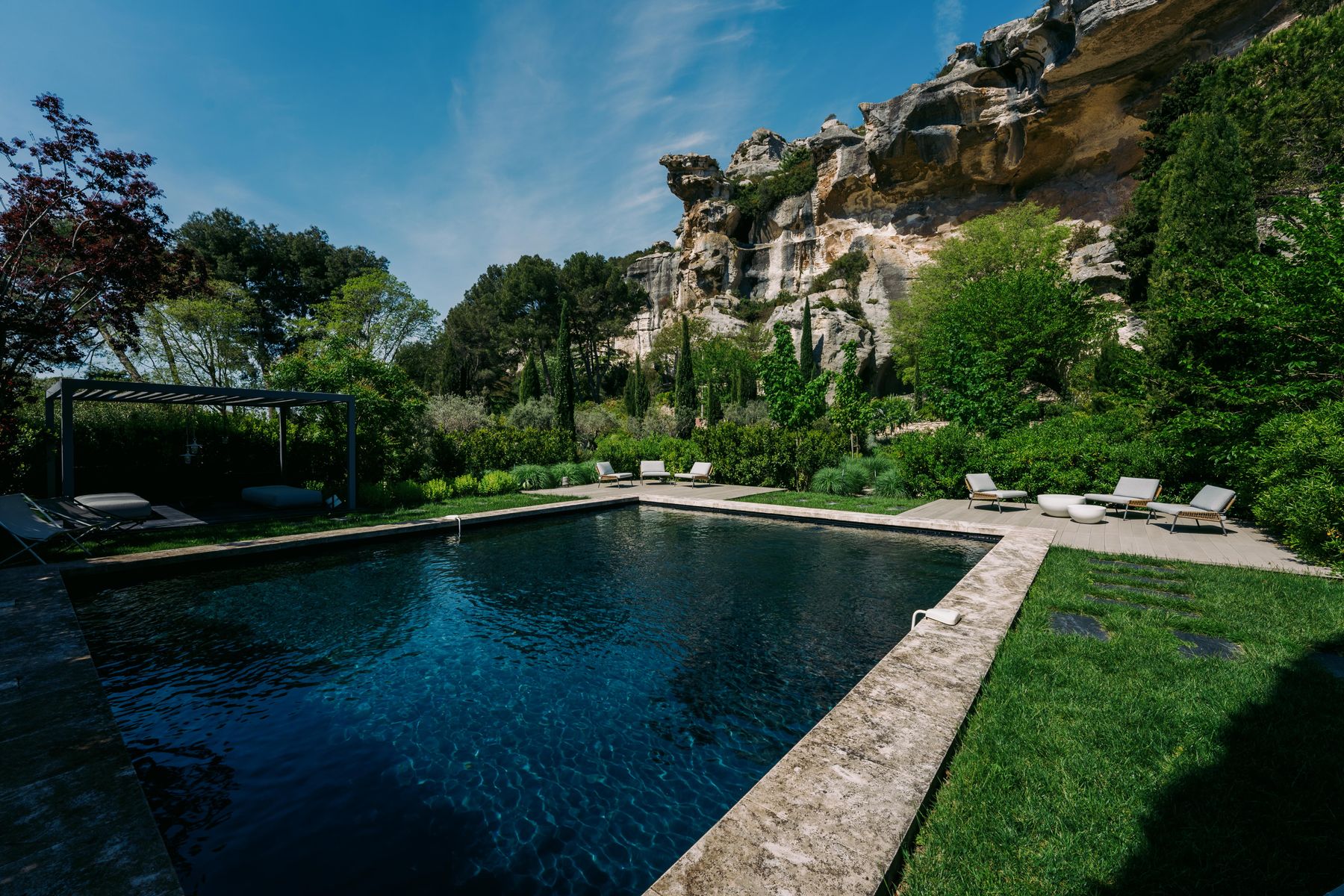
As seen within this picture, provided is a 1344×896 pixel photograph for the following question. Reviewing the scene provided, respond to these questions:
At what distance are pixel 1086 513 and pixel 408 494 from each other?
42.3 ft

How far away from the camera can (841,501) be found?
11.5 meters

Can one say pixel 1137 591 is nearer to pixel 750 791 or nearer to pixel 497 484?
pixel 750 791

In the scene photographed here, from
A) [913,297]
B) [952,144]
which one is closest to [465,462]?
[913,297]

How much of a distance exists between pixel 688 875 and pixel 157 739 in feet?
12.0

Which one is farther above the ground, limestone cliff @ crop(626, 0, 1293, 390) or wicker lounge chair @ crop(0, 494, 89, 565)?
limestone cliff @ crop(626, 0, 1293, 390)

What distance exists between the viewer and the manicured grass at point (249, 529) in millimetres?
7076

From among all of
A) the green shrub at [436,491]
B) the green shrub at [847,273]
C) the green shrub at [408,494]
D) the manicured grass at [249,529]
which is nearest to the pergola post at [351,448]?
the manicured grass at [249,529]

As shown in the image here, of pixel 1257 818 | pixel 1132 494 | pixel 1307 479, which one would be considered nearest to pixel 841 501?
pixel 1132 494

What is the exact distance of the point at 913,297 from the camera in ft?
95.1

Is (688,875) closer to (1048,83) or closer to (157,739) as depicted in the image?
(157,739)

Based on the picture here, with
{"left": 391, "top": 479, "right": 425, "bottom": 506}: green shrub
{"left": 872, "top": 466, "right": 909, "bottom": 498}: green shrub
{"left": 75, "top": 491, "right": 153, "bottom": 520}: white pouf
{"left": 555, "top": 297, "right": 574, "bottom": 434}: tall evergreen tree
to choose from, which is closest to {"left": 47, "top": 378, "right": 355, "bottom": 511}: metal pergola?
{"left": 75, "top": 491, "right": 153, "bottom": 520}: white pouf

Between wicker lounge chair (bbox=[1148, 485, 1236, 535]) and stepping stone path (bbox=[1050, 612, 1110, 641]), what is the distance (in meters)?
5.37

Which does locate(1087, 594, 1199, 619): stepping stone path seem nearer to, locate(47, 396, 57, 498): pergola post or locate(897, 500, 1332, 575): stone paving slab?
locate(897, 500, 1332, 575): stone paving slab

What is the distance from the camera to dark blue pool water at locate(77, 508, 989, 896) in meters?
2.46
